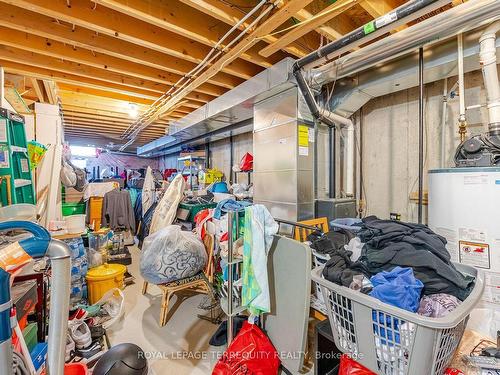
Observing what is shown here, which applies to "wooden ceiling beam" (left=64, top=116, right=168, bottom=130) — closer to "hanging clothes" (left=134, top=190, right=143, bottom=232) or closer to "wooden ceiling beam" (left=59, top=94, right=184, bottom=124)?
"wooden ceiling beam" (left=59, top=94, right=184, bottom=124)

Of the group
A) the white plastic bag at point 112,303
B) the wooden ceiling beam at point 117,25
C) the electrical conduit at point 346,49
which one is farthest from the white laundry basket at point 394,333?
the wooden ceiling beam at point 117,25

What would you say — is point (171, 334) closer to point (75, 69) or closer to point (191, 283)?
point (191, 283)

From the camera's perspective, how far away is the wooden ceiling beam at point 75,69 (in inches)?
105

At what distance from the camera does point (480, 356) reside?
95cm

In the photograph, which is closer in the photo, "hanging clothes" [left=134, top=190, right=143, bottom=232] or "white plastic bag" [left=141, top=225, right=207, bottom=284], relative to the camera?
"white plastic bag" [left=141, top=225, right=207, bottom=284]

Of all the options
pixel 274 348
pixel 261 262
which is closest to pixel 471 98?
pixel 261 262

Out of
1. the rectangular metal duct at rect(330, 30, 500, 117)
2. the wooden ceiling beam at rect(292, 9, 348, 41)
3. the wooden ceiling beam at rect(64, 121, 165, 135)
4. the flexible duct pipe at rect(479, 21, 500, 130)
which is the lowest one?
the flexible duct pipe at rect(479, 21, 500, 130)

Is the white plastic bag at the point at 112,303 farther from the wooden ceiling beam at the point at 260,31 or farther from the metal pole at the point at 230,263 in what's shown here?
the wooden ceiling beam at the point at 260,31

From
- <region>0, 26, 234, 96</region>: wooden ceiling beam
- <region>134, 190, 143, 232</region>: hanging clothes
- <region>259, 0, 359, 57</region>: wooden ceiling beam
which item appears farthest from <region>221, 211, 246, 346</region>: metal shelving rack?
<region>134, 190, 143, 232</region>: hanging clothes

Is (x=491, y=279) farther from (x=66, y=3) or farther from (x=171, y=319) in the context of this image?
(x=66, y=3)

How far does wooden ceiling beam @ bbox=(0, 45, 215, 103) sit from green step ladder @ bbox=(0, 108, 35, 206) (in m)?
1.13

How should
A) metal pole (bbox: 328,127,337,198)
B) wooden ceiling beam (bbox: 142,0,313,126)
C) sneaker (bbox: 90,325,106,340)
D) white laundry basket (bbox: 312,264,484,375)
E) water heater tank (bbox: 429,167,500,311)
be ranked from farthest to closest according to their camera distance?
metal pole (bbox: 328,127,337,198) < sneaker (bbox: 90,325,106,340) < wooden ceiling beam (bbox: 142,0,313,126) < water heater tank (bbox: 429,167,500,311) < white laundry basket (bbox: 312,264,484,375)

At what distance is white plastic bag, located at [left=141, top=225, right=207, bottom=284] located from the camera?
7.90ft

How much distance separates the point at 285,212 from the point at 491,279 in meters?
1.75
